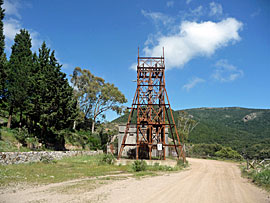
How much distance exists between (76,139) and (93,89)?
10125 mm

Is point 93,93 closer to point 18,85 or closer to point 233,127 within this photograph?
point 18,85

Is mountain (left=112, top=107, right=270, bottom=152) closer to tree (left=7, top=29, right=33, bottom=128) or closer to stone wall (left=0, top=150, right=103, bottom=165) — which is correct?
tree (left=7, top=29, right=33, bottom=128)

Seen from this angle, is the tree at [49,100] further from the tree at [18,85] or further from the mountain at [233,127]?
the mountain at [233,127]

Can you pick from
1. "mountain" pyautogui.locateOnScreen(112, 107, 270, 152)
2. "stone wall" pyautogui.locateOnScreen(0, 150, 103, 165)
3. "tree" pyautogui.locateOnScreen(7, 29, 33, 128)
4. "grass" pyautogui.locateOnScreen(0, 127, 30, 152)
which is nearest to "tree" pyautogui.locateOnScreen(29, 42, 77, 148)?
"tree" pyautogui.locateOnScreen(7, 29, 33, 128)

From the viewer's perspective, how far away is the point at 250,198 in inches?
318

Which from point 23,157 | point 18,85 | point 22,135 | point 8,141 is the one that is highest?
point 18,85

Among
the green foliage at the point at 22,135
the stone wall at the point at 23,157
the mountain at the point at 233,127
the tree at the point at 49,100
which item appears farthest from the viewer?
the mountain at the point at 233,127

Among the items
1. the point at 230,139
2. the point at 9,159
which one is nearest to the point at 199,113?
the point at 230,139

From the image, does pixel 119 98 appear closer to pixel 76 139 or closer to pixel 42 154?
pixel 76 139

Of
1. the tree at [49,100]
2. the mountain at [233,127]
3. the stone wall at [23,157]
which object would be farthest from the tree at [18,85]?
the mountain at [233,127]

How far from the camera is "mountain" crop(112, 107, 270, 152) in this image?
199 ft

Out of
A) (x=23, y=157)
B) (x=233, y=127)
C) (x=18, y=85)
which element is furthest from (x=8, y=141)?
(x=233, y=127)

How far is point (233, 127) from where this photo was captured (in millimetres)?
88062

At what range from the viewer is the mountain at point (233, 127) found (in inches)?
2393
